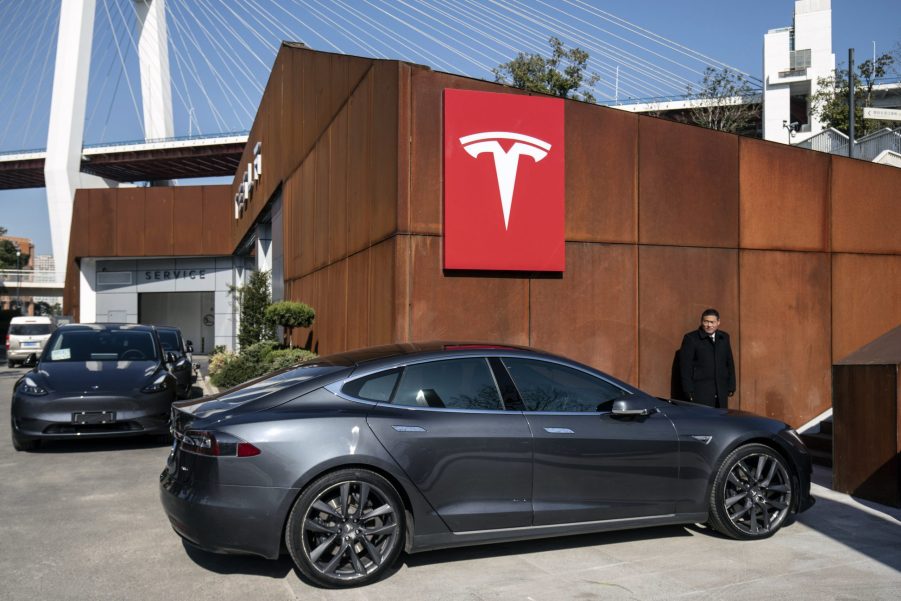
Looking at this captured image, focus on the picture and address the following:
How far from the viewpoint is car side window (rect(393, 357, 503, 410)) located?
4988 mm

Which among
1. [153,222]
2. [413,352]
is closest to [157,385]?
[413,352]

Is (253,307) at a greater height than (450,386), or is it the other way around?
(253,307)

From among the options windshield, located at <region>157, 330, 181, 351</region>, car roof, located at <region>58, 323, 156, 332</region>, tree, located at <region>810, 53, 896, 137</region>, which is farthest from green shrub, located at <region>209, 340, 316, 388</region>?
tree, located at <region>810, 53, 896, 137</region>

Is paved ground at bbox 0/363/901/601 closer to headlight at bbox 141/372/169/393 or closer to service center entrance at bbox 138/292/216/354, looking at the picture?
headlight at bbox 141/372/169/393

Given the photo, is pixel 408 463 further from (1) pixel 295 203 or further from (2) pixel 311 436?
(1) pixel 295 203

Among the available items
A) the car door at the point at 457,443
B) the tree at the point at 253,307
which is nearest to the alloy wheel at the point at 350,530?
the car door at the point at 457,443

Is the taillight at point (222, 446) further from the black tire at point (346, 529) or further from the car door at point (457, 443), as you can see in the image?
the car door at point (457, 443)

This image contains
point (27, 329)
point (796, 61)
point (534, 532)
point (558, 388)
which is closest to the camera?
point (534, 532)

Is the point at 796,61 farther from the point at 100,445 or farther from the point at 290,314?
the point at 100,445

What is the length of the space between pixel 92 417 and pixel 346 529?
549 centimetres

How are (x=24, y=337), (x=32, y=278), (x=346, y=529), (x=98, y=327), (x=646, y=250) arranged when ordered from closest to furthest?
(x=346, y=529) → (x=646, y=250) → (x=98, y=327) → (x=24, y=337) → (x=32, y=278)

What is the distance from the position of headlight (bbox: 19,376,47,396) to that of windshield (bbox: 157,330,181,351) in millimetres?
6128

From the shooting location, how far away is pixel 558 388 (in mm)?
5352

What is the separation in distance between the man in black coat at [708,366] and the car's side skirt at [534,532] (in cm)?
308
